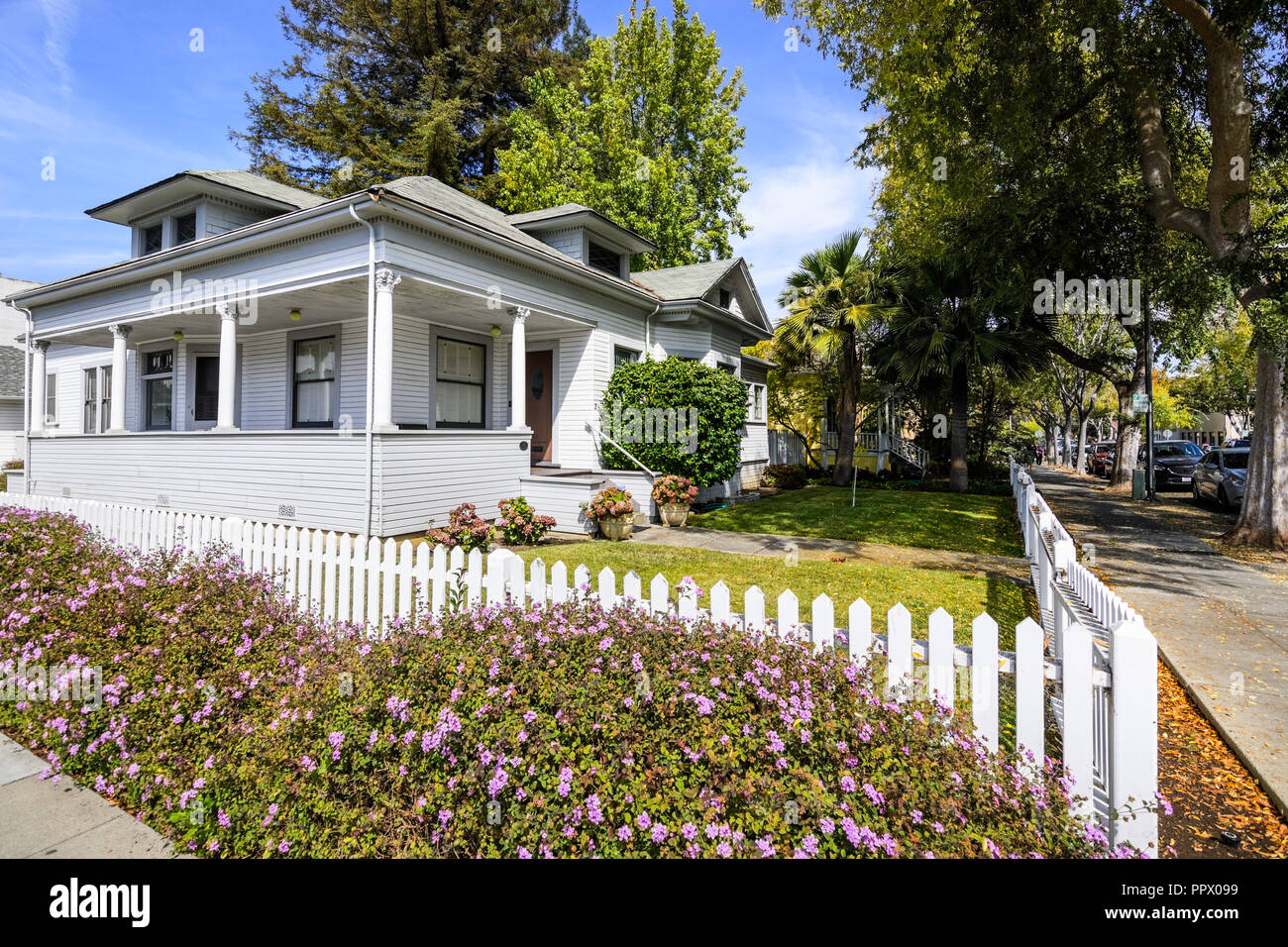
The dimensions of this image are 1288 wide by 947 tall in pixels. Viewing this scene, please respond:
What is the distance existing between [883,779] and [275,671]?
334 cm

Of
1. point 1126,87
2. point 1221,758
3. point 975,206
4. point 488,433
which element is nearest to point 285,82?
point 488,433

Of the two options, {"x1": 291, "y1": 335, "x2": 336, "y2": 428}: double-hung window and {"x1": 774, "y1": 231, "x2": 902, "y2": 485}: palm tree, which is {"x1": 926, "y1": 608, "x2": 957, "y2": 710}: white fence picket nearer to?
{"x1": 291, "y1": 335, "x2": 336, "y2": 428}: double-hung window

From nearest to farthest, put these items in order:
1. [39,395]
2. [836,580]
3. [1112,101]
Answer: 1. [836,580]
2. [1112,101]
3. [39,395]

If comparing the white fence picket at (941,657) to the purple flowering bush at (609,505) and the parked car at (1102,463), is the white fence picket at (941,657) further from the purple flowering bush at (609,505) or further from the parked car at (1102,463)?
the parked car at (1102,463)

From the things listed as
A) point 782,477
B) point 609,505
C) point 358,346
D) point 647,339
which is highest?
point 647,339

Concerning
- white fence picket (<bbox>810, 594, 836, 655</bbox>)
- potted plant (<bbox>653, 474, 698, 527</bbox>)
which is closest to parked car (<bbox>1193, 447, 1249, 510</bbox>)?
potted plant (<bbox>653, 474, 698, 527</bbox>)

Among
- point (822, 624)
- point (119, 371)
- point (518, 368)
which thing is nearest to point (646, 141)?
point (518, 368)

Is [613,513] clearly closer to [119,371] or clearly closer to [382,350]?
[382,350]

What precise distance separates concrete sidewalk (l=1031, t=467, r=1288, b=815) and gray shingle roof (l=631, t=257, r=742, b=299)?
32.9 feet

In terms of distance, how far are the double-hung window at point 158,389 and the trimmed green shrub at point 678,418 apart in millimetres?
12118

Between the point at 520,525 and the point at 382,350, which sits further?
the point at 520,525

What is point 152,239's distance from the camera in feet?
48.5

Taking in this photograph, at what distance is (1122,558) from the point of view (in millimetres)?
9031

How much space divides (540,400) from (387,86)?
75.8 feet
